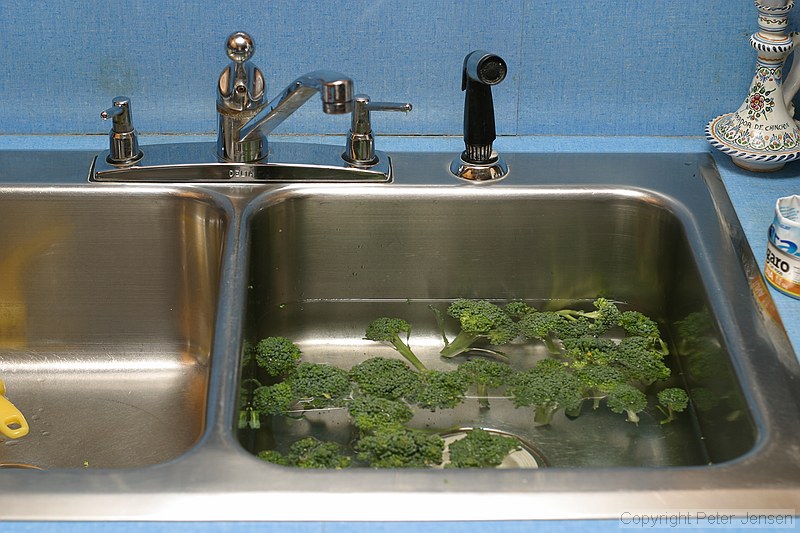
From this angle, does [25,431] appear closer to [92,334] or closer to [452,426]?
[92,334]

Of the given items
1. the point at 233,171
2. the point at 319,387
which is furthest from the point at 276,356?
the point at 233,171

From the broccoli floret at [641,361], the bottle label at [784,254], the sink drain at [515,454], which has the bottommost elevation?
the sink drain at [515,454]

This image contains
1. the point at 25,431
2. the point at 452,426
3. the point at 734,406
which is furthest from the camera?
the point at 25,431

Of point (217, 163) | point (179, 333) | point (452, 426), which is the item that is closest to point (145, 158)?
point (217, 163)

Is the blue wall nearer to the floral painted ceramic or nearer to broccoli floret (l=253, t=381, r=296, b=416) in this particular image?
the floral painted ceramic

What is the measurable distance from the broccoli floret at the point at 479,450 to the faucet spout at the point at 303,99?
1.41ft

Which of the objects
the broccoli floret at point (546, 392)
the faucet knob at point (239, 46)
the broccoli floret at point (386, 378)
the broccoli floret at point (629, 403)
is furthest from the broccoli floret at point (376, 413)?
the faucet knob at point (239, 46)

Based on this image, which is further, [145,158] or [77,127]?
[77,127]

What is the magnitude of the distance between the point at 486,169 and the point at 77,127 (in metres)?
0.63

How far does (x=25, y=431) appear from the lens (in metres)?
1.31

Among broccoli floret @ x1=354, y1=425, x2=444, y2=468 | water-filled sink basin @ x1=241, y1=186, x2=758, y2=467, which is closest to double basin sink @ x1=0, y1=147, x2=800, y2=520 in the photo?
water-filled sink basin @ x1=241, y1=186, x2=758, y2=467

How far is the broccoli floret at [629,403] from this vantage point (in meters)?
1.21

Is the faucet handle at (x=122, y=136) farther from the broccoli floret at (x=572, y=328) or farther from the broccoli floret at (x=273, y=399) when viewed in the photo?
the broccoli floret at (x=572, y=328)

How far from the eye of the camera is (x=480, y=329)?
4.50 feet
